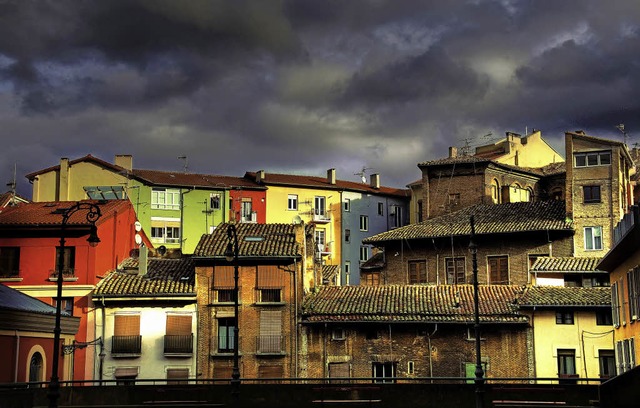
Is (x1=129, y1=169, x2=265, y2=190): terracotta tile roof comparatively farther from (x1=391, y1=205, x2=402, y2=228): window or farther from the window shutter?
the window shutter

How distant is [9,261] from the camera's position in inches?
2114

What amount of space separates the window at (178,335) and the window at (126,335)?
5.53 ft

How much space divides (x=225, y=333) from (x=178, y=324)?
282cm

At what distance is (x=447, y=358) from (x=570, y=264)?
10.4 meters

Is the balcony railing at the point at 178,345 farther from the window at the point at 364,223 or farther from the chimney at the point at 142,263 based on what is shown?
the window at the point at 364,223

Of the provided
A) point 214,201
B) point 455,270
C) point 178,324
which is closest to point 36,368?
point 178,324

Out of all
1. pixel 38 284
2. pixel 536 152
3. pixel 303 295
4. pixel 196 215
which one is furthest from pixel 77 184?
pixel 536 152

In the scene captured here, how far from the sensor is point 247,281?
5281 centimetres

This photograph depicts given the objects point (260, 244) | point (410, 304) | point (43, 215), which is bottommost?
point (410, 304)

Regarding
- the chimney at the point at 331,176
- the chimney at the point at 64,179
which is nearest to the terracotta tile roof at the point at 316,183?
the chimney at the point at 331,176

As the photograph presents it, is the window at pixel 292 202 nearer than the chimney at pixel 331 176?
Yes

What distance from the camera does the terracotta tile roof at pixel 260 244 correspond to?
5278cm

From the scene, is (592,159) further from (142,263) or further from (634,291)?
(142,263)

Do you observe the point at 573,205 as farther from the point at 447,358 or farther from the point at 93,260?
the point at 93,260
